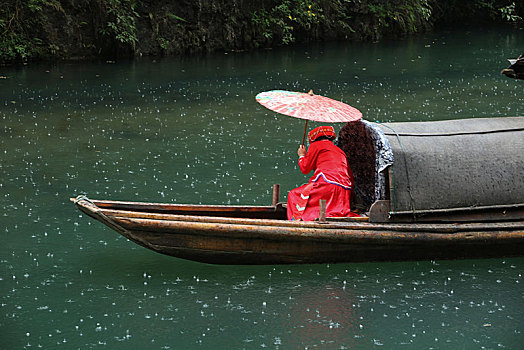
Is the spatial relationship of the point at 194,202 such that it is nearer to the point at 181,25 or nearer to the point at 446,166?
the point at 446,166

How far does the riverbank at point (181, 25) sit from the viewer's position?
1748cm

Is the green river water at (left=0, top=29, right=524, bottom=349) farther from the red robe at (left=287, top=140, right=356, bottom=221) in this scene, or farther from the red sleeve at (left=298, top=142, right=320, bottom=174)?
the red sleeve at (left=298, top=142, right=320, bottom=174)

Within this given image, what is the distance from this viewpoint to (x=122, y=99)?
1319 cm

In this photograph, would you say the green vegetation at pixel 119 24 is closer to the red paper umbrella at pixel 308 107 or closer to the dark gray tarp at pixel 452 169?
the red paper umbrella at pixel 308 107

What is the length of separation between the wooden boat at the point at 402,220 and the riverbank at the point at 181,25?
12.5m

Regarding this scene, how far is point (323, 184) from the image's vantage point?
20.2ft

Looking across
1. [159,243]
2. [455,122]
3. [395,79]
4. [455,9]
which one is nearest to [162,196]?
[159,243]

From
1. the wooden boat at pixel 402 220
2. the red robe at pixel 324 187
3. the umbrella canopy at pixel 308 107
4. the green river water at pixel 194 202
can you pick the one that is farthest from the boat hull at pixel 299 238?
the umbrella canopy at pixel 308 107

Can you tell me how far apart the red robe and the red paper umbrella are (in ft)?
1.12

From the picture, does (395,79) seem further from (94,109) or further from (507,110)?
(94,109)

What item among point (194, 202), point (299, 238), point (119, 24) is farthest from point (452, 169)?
point (119, 24)

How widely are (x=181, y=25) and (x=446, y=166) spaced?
1447 centimetres

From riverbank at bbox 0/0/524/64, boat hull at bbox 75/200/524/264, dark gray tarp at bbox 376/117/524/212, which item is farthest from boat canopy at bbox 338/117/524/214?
riverbank at bbox 0/0/524/64

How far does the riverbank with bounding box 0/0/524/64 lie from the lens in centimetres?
1748
